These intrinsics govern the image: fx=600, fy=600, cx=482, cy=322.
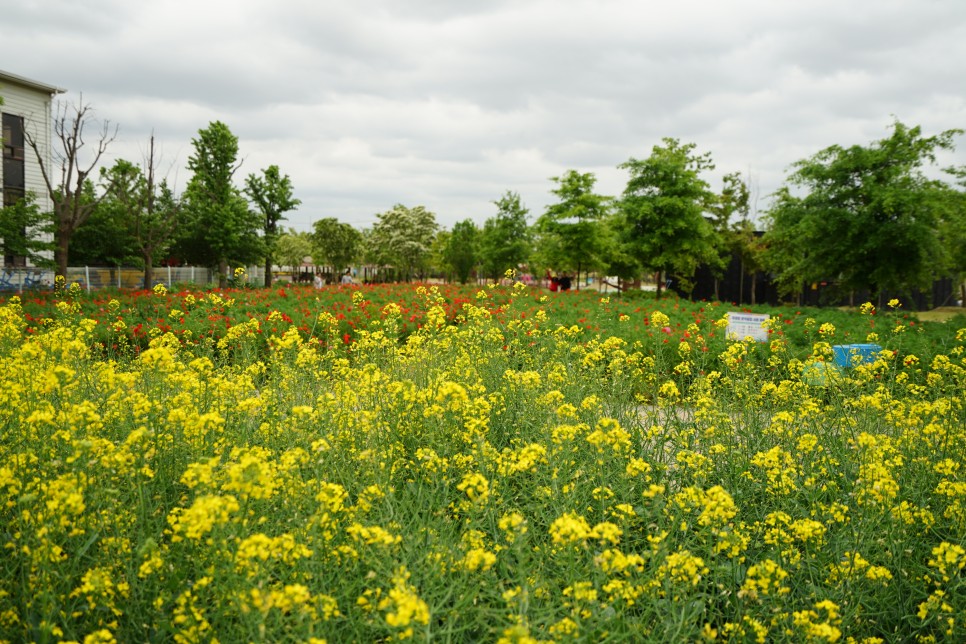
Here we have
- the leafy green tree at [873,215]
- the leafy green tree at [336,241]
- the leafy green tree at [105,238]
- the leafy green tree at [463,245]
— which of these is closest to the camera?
the leafy green tree at [873,215]

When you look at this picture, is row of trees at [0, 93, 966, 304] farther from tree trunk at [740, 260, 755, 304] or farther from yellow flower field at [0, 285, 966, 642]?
yellow flower field at [0, 285, 966, 642]

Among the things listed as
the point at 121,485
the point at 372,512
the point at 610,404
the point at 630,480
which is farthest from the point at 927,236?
the point at 121,485

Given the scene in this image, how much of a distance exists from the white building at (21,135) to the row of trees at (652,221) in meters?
1.54

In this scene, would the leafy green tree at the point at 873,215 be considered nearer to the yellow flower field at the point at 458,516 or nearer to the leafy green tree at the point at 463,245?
the yellow flower field at the point at 458,516

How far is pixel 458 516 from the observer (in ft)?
12.6

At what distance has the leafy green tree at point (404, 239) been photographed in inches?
2226

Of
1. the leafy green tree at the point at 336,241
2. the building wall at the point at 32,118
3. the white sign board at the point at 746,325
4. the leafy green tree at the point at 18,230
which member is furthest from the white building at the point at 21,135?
the white sign board at the point at 746,325

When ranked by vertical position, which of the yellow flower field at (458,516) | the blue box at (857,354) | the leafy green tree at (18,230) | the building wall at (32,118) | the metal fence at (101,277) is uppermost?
the building wall at (32,118)

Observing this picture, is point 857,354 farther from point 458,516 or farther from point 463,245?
point 463,245

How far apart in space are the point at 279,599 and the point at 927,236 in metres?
18.9

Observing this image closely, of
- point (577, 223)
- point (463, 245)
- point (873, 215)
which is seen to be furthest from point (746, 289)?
point (463, 245)

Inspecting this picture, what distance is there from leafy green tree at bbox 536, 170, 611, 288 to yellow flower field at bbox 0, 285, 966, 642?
23.6 meters

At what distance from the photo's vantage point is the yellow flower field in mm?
2438

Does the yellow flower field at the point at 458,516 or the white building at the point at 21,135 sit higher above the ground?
the white building at the point at 21,135
